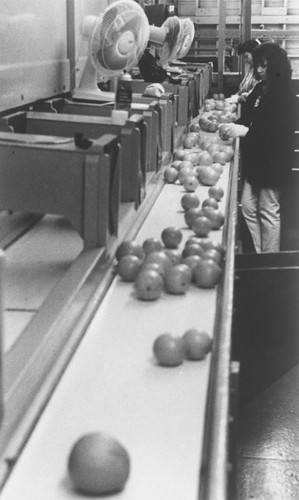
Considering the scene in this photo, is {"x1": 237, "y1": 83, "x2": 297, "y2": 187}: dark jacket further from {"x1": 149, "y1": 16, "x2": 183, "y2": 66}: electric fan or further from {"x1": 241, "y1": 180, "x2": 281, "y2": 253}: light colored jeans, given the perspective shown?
{"x1": 149, "y1": 16, "x2": 183, "y2": 66}: electric fan

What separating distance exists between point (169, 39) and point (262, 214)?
1804mm

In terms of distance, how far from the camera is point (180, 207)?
3551mm

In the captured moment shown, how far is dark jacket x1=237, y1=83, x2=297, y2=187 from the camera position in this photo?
495 centimetres

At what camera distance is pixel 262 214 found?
5469mm

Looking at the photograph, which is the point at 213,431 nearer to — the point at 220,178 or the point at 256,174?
the point at 220,178

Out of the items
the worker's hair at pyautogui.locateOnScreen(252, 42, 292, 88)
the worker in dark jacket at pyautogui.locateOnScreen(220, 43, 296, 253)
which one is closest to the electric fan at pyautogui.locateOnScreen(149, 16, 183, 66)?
the worker in dark jacket at pyautogui.locateOnScreen(220, 43, 296, 253)

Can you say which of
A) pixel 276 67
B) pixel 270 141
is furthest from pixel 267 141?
pixel 276 67

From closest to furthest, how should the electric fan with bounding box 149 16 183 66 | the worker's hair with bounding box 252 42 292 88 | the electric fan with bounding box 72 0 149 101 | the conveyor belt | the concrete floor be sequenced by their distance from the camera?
1. the conveyor belt
2. the concrete floor
3. the electric fan with bounding box 72 0 149 101
4. the worker's hair with bounding box 252 42 292 88
5. the electric fan with bounding box 149 16 183 66

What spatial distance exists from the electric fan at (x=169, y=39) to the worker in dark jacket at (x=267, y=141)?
0.91 m

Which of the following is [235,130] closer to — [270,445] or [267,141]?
[267,141]

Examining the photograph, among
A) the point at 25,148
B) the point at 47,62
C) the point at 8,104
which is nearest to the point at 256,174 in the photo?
the point at 47,62

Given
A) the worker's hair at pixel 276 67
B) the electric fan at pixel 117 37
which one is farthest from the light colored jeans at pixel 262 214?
the electric fan at pixel 117 37

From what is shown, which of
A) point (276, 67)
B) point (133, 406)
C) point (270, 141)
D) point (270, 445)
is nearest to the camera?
point (133, 406)

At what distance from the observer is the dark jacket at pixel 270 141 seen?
16.2ft
